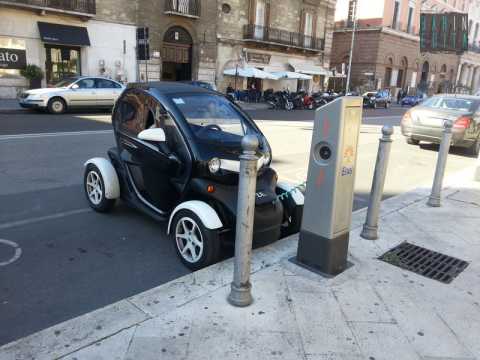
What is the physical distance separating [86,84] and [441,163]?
14.1 metres

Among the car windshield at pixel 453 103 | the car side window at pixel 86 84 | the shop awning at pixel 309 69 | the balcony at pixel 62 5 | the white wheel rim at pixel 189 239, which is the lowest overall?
the white wheel rim at pixel 189 239

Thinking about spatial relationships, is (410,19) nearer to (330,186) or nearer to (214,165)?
(214,165)

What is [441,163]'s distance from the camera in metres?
5.69

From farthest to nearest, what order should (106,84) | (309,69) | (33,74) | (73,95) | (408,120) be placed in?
(309,69)
(33,74)
(106,84)
(73,95)
(408,120)

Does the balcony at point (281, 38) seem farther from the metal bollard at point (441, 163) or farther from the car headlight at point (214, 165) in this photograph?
the car headlight at point (214, 165)

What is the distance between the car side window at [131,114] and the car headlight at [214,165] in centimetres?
112

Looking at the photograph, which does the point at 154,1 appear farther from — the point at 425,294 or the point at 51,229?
the point at 425,294

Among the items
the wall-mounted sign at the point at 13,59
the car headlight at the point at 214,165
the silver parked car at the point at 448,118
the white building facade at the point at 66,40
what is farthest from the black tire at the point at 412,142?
the wall-mounted sign at the point at 13,59

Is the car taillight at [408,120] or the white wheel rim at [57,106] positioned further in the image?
the white wheel rim at [57,106]

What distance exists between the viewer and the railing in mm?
20062

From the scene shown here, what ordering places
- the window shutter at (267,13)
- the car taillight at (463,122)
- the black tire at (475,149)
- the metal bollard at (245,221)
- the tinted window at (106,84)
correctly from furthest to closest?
the window shutter at (267,13), the tinted window at (106,84), the black tire at (475,149), the car taillight at (463,122), the metal bollard at (245,221)

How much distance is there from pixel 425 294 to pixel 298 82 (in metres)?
34.5

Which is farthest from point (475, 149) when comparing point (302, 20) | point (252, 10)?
point (302, 20)

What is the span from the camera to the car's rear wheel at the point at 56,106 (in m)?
15.3
